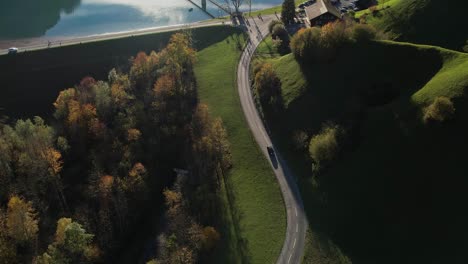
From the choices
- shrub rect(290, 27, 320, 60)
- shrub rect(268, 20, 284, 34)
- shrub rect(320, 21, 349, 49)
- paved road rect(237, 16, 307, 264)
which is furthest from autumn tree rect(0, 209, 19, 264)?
shrub rect(268, 20, 284, 34)

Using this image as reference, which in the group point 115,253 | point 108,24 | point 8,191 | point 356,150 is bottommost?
point 115,253

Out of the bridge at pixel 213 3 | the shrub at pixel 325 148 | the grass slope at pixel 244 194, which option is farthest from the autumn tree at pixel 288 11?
the shrub at pixel 325 148

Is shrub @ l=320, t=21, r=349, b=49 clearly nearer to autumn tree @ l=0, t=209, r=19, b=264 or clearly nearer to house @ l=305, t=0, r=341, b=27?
house @ l=305, t=0, r=341, b=27

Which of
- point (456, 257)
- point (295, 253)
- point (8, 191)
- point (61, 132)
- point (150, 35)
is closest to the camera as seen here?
point (456, 257)

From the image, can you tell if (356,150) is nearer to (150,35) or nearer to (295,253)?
(295,253)

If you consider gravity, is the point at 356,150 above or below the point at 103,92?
below

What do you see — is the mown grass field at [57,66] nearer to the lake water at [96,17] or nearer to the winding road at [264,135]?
the winding road at [264,135]

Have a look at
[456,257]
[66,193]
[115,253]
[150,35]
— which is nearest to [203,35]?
[150,35]
